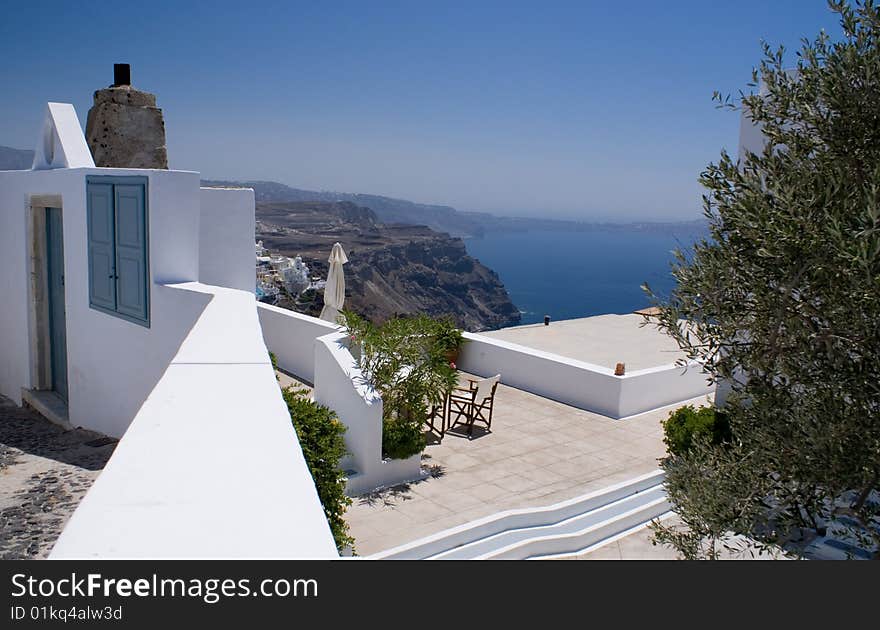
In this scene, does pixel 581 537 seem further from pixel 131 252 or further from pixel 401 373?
pixel 131 252

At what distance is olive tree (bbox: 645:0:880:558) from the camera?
3.28 meters

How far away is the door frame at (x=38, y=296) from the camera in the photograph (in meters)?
9.23

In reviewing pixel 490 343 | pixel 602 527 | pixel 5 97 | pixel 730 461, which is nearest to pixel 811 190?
pixel 730 461

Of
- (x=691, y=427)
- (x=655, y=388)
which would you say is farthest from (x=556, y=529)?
(x=655, y=388)

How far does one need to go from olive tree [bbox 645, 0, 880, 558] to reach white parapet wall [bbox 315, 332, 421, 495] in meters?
4.15

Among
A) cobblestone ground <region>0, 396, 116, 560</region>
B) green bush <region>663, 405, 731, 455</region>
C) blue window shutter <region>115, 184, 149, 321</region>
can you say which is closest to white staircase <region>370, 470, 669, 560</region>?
green bush <region>663, 405, 731, 455</region>

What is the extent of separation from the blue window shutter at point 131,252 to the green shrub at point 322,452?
2297 millimetres

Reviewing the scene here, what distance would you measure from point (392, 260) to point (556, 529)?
66.2m

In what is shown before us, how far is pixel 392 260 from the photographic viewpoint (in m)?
72.8

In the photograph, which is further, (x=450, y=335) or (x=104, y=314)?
(x=450, y=335)

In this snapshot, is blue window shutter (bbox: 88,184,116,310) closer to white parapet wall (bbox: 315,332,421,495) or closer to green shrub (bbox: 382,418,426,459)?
white parapet wall (bbox: 315,332,421,495)

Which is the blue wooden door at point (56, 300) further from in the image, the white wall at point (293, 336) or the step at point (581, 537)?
the step at point (581, 537)

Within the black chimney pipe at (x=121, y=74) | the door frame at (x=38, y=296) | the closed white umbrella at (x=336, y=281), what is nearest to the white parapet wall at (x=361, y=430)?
the closed white umbrella at (x=336, y=281)
